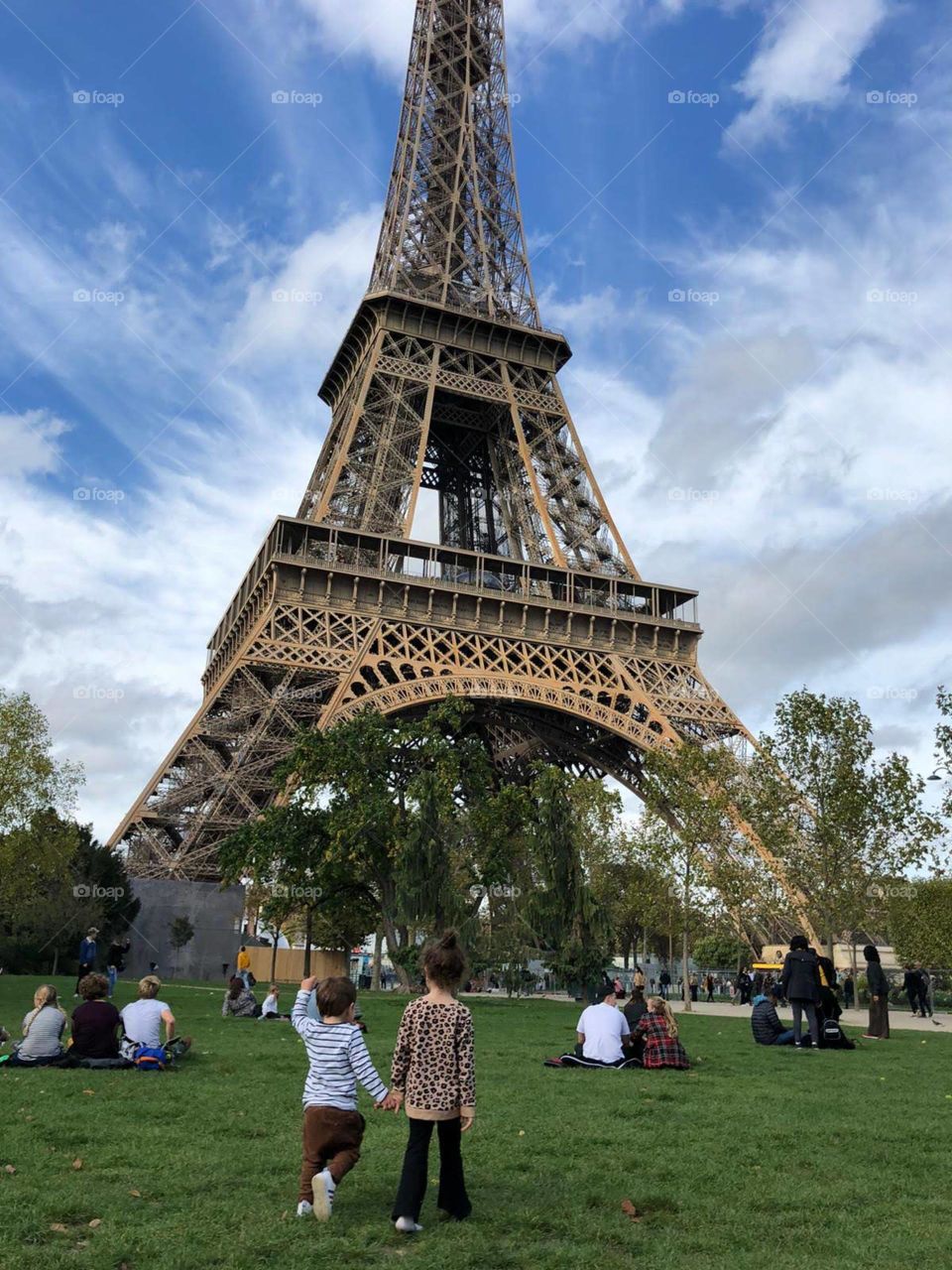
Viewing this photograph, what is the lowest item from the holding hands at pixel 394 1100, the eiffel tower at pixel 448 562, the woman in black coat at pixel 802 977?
the holding hands at pixel 394 1100

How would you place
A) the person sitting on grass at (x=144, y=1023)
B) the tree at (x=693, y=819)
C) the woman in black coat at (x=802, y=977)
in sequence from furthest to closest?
the tree at (x=693, y=819) < the woman in black coat at (x=802, y=977) < the person sitting on grass at (x=144, y=1023)

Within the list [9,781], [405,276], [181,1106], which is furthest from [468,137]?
[181,1106]

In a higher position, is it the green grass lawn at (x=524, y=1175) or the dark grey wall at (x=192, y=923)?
the dark grey wall at (x=192, y=923)

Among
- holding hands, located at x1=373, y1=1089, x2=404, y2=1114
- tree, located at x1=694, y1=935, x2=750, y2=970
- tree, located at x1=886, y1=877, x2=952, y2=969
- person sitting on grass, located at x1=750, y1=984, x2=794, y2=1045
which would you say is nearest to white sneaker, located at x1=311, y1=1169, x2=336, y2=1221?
holding hands, located at x1=373, y1=1089, x2=404, y2=1114

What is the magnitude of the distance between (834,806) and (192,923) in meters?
22.5

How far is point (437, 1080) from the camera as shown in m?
6.50

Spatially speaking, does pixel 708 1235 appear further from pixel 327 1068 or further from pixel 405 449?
pixel 405 449

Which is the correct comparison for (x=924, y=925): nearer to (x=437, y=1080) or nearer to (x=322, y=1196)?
(x=437, y=1080)

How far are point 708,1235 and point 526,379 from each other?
51.8 meters

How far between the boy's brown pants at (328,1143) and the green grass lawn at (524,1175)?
254 mm

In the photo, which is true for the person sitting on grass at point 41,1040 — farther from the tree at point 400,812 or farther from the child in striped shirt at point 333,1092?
the tree at point 400,812

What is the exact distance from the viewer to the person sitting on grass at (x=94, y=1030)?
41.5 feet

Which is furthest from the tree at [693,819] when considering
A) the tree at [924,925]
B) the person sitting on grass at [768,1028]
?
the tree at [924,925]

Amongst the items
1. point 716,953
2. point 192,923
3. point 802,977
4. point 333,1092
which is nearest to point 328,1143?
point 333,1092
